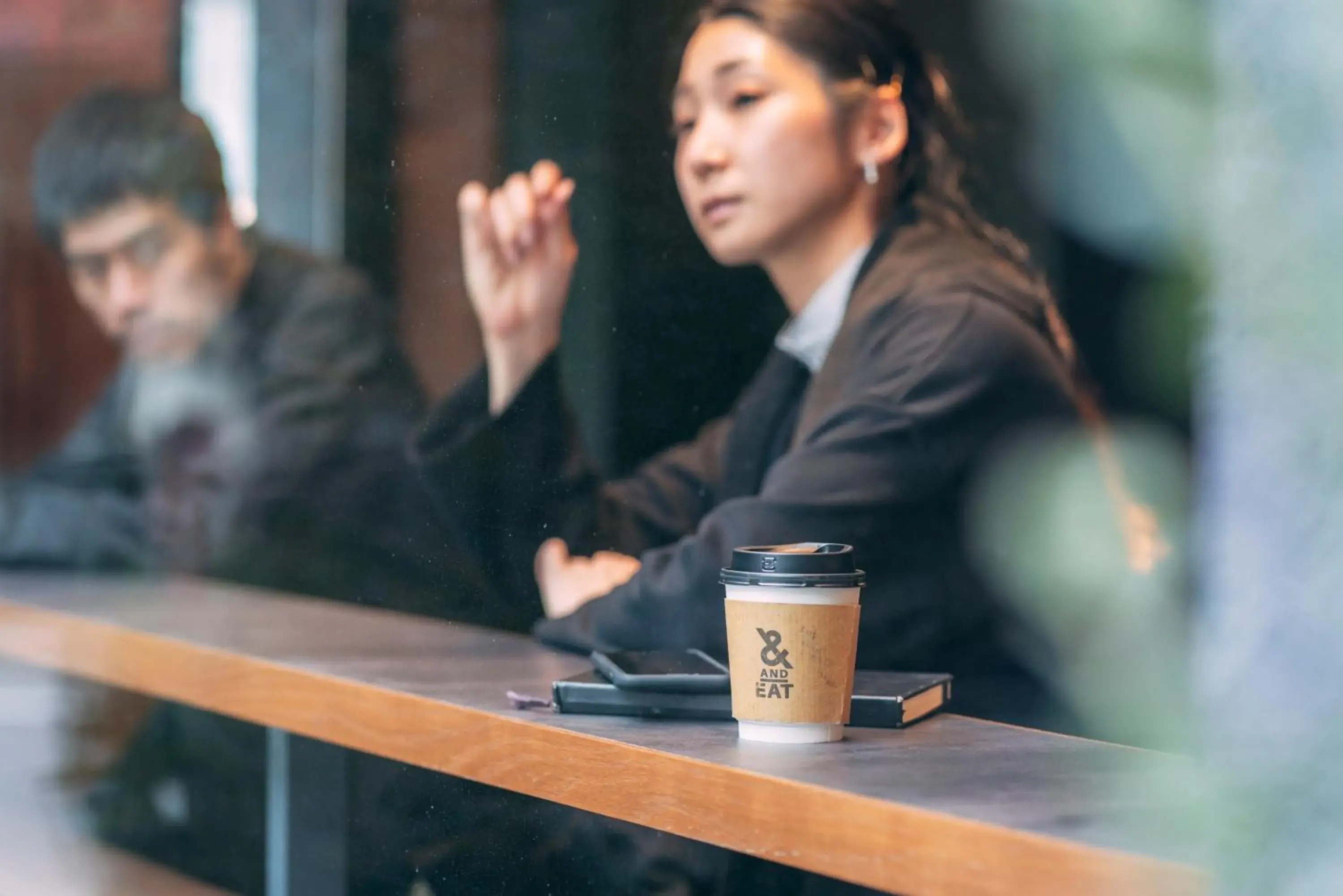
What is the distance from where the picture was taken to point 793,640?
996 millimetres

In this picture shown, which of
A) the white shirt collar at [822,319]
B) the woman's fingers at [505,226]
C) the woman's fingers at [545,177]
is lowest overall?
the white shirt collar at [822,319]

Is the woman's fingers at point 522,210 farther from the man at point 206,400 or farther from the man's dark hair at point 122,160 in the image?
the man's dark hair at point 122,160

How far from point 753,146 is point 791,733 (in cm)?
57

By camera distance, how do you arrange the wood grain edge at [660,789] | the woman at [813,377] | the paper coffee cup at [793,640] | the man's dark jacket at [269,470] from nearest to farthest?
the wood grain edge at [660,789] < the paper coffee cup at [793,640] < the woman at [813,377] < the man's dark jacket at [269,470]

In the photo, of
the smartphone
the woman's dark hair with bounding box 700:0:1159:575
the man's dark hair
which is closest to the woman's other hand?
the smartphone

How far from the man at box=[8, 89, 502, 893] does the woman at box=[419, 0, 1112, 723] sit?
0.76 feet

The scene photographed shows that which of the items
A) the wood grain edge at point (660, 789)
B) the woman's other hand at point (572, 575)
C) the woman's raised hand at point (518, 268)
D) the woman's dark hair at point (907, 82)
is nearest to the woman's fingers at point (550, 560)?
the woman's other hand at point (572, 575)

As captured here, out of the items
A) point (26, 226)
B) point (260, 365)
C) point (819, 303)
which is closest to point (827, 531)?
point (819, 303)

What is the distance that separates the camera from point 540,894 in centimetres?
145

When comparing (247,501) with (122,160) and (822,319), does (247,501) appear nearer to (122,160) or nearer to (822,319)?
(122,160)

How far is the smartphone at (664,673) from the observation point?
1.10m

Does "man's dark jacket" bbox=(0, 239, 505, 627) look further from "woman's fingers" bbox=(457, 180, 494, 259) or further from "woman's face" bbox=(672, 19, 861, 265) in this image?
"woman's face" bbox=(672, 19, 861, 265)

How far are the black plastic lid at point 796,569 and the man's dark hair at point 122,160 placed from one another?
1.32 meters

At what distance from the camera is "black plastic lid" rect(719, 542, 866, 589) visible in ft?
3.28
